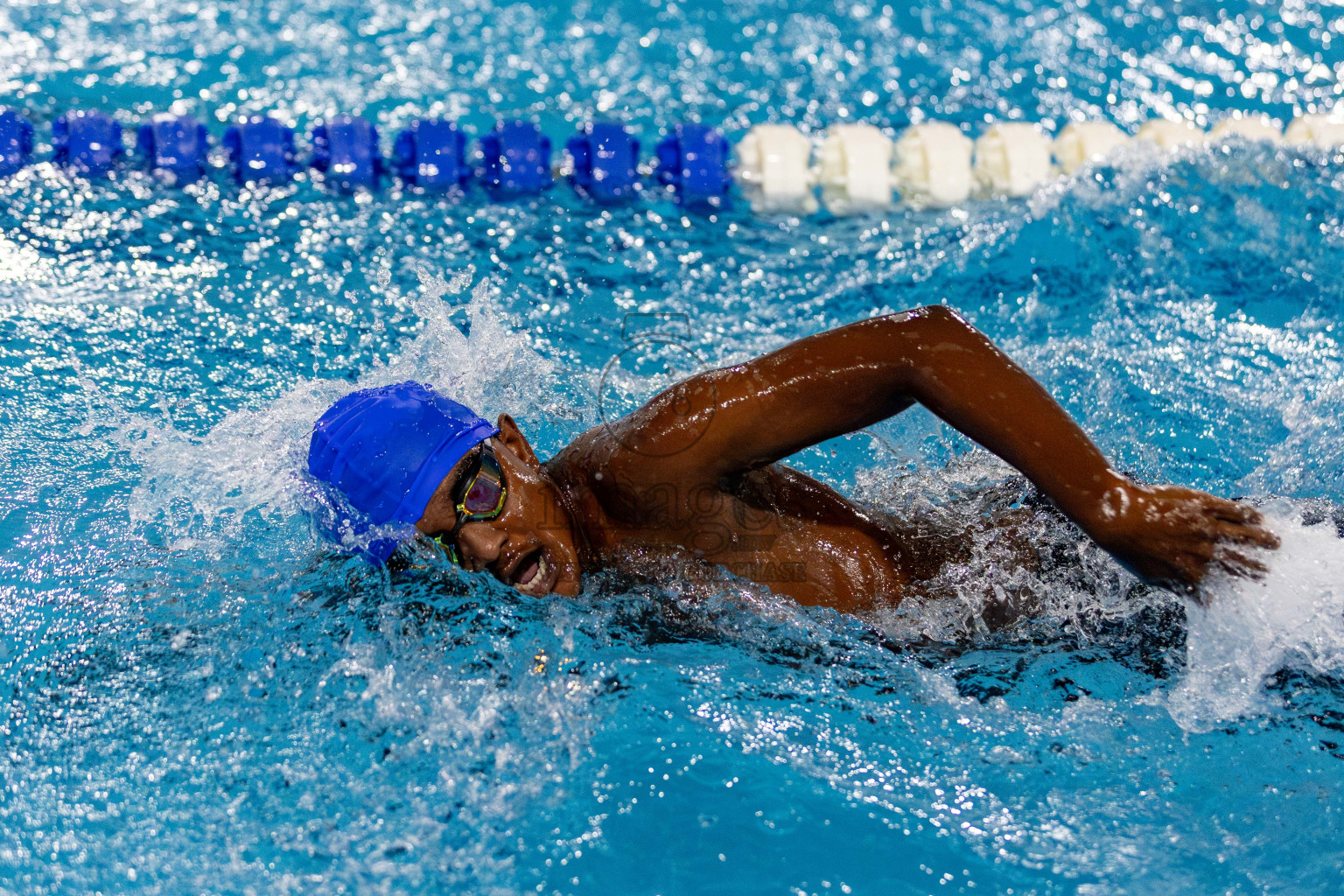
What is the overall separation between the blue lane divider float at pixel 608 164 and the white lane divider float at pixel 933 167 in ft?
3.58

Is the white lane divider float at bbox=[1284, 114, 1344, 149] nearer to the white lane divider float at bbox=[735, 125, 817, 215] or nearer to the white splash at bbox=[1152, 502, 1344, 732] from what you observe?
the white lane divider float at bbox=[735, 125, 817, 215]

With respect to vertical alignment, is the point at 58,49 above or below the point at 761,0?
below

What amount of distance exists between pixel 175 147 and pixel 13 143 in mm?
633

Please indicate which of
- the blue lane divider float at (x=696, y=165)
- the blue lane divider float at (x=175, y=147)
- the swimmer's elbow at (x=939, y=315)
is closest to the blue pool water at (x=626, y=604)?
the blue lane divider float at (x=175, y=147)

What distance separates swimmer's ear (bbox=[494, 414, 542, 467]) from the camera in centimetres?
237

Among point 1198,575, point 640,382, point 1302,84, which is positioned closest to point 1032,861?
point 1198,575

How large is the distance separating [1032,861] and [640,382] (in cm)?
193

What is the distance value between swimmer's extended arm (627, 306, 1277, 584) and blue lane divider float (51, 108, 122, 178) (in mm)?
3446

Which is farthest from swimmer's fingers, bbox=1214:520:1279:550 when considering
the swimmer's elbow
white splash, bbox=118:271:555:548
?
white splash, bbox=118:271:555:548

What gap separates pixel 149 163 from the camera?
4.49 metres

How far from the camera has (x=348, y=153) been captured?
14.8 ft

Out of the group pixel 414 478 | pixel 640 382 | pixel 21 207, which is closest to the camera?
pixel 414 478

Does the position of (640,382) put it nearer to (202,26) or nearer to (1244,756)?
(1244,756)

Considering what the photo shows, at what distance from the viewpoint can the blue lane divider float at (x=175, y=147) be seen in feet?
14.6
